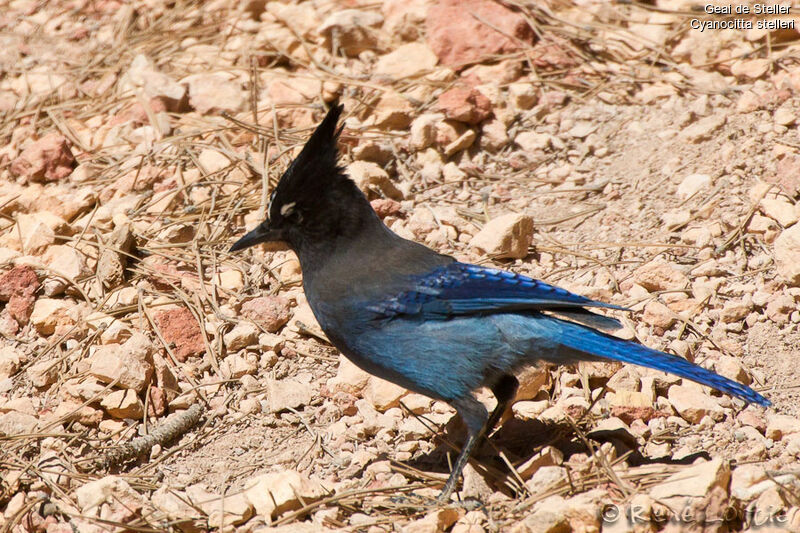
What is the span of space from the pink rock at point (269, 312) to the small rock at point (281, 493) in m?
0.96

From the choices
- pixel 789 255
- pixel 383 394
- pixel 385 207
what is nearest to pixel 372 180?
pixel 385 207

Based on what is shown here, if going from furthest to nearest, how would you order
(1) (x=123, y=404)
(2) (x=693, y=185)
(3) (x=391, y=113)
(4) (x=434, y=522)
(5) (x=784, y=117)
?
(3) (x=391, y=113)
(5) (x=784, y=117)
(2) (x=693, y=185)
(1) (x=123, y=404)
(4) (x=434, y=522)

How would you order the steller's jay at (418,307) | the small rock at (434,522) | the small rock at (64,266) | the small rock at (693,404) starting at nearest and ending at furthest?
the small rock at (434,522) → the steller's jay at (418,307) → the small rock at (693,404) → the small rock at (64,266)

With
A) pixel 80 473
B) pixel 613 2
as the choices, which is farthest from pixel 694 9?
pixel 80 473

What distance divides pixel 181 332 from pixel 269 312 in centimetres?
36

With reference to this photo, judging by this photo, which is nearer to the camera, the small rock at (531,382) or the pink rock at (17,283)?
the small rock at (531,382)

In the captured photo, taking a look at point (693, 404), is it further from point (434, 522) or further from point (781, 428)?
point (434, 522)

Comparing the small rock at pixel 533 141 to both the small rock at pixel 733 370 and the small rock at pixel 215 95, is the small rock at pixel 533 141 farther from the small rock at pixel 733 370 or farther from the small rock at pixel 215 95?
the small rock at pixel 733 370

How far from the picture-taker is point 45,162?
14.9ft

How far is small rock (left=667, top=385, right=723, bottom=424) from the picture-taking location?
123 inches

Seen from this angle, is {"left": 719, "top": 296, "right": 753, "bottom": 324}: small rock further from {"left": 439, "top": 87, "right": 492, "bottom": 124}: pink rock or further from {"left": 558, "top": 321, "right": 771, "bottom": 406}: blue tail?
{"left": 439, "top": 87, "right": 492, "bottom": 124}: pink rock

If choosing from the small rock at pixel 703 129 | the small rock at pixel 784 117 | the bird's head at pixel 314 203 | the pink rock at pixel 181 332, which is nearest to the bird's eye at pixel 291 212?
the bird's head at pixel 314 203

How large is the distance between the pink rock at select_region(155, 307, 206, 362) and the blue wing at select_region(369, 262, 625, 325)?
94 centimetres

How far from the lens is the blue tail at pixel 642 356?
271 cm
